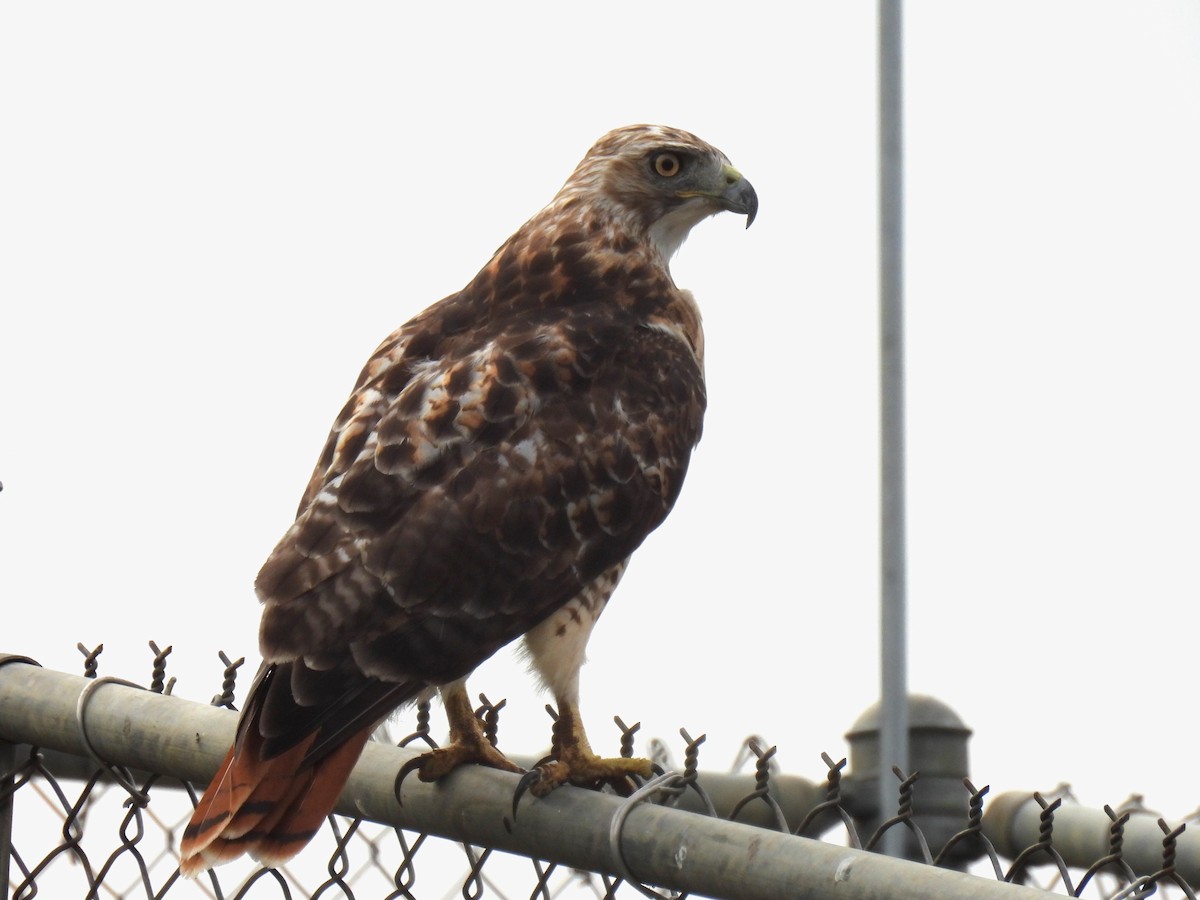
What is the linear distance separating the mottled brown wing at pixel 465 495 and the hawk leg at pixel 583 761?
0.91ft

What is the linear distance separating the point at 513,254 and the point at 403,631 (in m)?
1.30

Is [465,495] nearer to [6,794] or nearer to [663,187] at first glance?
[6,794]

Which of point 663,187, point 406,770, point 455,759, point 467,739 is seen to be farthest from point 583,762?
point 663,187

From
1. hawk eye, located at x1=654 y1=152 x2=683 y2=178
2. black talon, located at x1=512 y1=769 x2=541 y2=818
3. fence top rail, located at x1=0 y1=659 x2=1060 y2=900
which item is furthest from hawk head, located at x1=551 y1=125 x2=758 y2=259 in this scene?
black talon, located at x1=512 y1=769 x2=541 y2=818

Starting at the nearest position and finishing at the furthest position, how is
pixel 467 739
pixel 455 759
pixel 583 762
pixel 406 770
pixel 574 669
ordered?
1. pixel 406 770
2. pixel 455 759
3. pixel 583 762
4. pixel 467 739
5. pixel 574 669

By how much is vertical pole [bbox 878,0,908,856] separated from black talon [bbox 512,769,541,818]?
919 mm

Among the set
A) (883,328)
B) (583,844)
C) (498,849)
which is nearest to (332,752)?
(498,849)

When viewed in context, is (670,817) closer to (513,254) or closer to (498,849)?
(498,849)

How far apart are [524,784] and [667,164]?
2.12 meters

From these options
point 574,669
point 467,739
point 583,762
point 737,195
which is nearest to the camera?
point 583,762

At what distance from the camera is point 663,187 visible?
3998 millimetres

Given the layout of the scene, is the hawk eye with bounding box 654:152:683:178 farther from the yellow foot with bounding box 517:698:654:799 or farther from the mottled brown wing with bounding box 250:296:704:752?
the yellow foot with bounding box 517:698:654:799

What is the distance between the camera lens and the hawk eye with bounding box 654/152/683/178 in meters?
4.01

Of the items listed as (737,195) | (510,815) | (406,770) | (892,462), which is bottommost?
(510,815)
